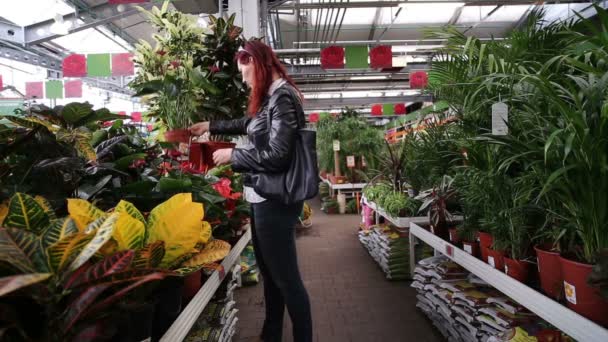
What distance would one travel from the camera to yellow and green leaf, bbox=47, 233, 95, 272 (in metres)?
0.58

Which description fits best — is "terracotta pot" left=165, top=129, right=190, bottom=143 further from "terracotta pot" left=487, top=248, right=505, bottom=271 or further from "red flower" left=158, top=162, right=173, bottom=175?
"terracotta pot" left=487, top=248, right=505, bottom=271

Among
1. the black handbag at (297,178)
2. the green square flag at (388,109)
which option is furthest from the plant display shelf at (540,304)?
the green square flag at (388,109)

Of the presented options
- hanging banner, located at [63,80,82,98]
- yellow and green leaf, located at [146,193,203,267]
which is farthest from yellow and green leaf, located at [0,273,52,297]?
hanging banner, located at [63,80,82,98]

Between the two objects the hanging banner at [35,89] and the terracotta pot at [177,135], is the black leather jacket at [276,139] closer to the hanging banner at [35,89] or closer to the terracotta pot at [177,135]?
the terracotta pot at [177,135]

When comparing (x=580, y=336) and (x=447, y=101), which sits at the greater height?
(x=447, y=101)

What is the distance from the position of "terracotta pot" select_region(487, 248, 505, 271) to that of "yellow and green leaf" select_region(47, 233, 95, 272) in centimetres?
160

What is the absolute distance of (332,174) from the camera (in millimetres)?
7902

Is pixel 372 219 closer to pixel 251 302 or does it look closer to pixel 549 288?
pixel 251 302

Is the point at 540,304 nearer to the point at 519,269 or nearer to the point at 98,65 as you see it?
the point at 519,269

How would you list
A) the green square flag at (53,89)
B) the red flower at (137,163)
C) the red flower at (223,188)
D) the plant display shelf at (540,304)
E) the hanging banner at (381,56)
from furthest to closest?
the green square flag at (53,89) < the hanging banner at (381,56) < the red flower at (223,188) < the red flower at (137,163) < the plant display shelf at (540,304)

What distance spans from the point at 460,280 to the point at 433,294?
22 cm

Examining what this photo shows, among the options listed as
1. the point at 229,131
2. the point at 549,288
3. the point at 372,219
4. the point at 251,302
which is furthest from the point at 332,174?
the point at 549,288

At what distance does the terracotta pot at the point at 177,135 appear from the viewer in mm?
1758

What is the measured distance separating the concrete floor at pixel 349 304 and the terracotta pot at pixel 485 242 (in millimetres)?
826
